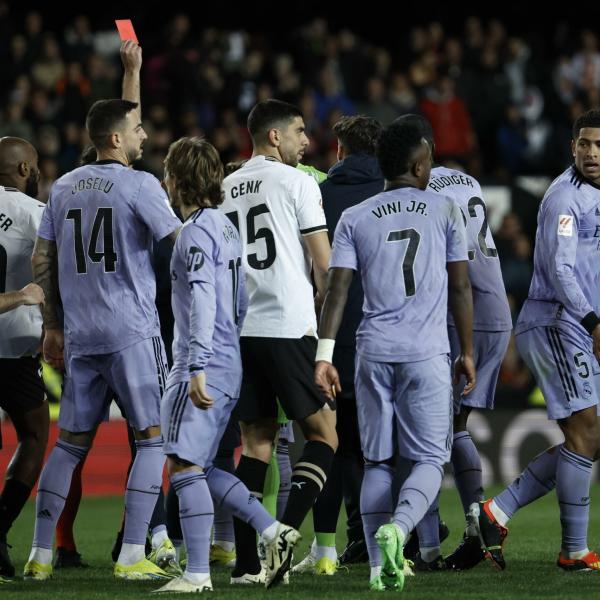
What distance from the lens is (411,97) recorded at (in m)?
17.7

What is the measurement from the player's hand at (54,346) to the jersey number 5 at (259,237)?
41.9 inches

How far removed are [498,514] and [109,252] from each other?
2431mm

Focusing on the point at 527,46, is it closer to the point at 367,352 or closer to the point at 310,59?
the point at 310,59

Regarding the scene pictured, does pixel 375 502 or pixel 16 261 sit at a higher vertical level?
pixel 16 261

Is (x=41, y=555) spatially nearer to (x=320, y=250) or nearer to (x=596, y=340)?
(x=320, y=250)

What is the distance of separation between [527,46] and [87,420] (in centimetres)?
1419

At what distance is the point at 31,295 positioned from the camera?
6.91 m

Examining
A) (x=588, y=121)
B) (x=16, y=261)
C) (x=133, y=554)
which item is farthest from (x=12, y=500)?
(x=588, y=121)

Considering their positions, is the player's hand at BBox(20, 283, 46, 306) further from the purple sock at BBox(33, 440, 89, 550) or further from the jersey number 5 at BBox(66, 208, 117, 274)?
the purple sock at BBox(33, 440, 89, 550)

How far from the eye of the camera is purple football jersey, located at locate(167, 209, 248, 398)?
6102 millimetres

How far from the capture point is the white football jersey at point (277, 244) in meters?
6.87

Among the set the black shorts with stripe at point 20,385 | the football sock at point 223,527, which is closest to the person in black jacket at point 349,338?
the football sock at point 223,527

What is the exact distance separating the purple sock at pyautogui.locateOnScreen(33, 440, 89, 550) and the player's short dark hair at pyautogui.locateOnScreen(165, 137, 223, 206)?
59.0 inches

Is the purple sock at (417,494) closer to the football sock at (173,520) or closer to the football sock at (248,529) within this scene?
the football sock at (248,529)
